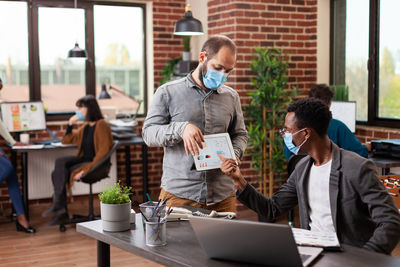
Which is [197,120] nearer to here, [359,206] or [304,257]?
[359,206]

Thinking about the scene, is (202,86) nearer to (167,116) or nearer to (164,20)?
(167,116)

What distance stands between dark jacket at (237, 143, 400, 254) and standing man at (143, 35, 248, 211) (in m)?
0.64

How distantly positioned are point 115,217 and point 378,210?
1.04 meters

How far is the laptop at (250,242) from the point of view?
1729 millimetres

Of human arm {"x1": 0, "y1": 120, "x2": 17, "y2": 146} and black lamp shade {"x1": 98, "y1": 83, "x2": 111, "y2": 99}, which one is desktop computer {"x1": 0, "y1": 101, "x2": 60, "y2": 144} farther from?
black lamp shade {"x1": 98, "y1": 83, "x2": 111, "y2": 99}

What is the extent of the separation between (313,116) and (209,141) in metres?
0.67

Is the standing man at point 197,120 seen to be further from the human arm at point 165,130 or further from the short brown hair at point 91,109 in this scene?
the short brown hair at point 91,109

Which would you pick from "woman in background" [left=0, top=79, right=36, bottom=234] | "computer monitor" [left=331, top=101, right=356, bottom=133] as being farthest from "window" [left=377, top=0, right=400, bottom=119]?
"woman in background" [left=0, top=79, right=36, bottom=234]

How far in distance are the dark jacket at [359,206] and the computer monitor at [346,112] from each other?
3.25 metres

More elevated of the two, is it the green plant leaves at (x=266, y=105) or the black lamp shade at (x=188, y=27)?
the black lamp shade at (x=188, y=27)

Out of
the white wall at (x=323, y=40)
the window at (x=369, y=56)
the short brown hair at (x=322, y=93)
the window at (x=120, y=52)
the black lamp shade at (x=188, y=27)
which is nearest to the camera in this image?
the short brown hair at (x=322, y=93)

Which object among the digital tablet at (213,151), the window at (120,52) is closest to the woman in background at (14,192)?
the window at (120,52)

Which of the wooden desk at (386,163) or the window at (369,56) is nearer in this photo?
the wooden desk at (386,163)

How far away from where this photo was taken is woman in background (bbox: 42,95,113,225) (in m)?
5.46
